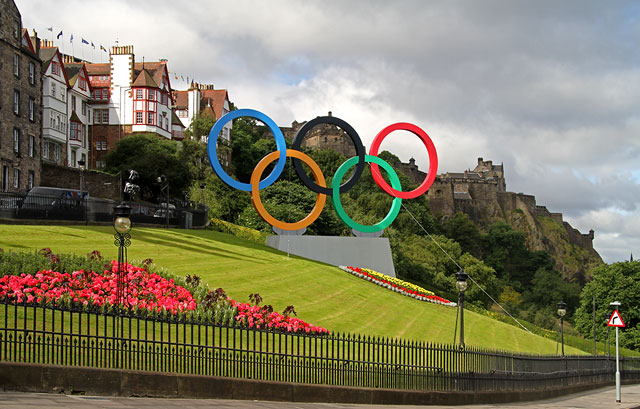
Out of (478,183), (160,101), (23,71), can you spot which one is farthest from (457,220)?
(23,71)

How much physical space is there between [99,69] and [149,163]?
81.2 ft

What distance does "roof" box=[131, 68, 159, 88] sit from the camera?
8156 centimetres

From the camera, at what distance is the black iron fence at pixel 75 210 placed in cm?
3578

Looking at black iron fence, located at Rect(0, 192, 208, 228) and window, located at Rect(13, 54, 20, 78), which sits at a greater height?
window, located at Rect(13, 54, 20, 78)

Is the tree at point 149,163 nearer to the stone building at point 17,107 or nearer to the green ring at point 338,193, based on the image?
the stone building at point 17,107

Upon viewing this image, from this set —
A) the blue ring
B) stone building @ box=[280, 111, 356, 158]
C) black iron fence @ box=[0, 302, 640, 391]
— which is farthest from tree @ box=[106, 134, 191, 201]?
stone building @ box=[280, 111, 356, 158]

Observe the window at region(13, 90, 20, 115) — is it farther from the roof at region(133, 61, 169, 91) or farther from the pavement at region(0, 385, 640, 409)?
the pavement at region(0, 385, 640, 409)

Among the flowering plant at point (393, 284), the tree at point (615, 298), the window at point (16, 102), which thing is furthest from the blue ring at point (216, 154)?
the tree at point (615, 298)

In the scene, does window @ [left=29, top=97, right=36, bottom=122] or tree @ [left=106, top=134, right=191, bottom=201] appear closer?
window @ [left=29, top=97, right=36, bottom=122]

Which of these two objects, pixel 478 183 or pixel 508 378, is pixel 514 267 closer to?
pixel 478 183

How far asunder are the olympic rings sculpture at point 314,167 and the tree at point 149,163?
81.7 feet

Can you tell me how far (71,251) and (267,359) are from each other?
49.0ft

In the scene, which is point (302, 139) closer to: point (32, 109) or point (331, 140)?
point (32, 109)

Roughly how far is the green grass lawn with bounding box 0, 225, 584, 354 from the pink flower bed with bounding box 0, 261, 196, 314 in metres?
3.57
